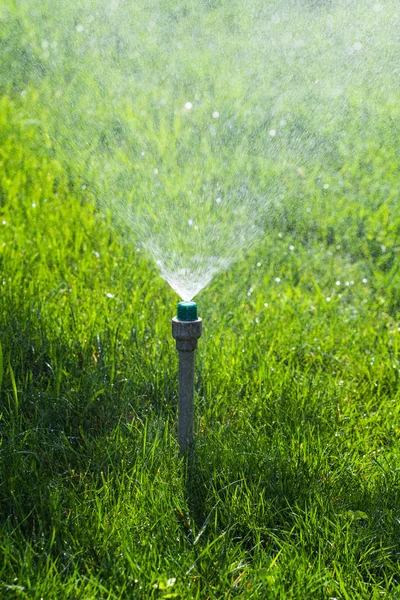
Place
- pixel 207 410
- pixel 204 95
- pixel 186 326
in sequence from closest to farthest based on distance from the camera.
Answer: pixel 186 326 → pixel 207 410 → pixel 204 95

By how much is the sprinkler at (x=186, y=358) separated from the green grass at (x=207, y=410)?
7cm

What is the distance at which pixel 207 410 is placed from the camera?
2.66 meters

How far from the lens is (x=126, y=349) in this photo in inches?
115

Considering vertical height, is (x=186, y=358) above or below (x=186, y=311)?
below

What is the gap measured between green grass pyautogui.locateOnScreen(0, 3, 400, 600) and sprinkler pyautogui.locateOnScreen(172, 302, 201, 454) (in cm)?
7

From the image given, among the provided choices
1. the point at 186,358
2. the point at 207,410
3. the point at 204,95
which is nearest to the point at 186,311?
the point at 186,358

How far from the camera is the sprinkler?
2215 millimetres

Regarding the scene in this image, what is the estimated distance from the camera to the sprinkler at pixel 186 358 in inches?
87.2

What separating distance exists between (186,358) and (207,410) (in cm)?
45

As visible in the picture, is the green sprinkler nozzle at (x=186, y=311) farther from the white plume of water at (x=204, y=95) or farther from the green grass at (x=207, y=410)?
the white plume of water at (x=204, y=95)

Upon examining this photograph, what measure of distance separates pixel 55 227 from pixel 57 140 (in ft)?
4.29

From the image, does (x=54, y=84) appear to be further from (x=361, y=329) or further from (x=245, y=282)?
(x=361, y=329)

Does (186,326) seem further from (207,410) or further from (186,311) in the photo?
(207,410)

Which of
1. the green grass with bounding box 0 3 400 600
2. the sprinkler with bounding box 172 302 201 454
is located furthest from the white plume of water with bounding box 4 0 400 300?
the sprinkler with bounding box 172 302 201 454
